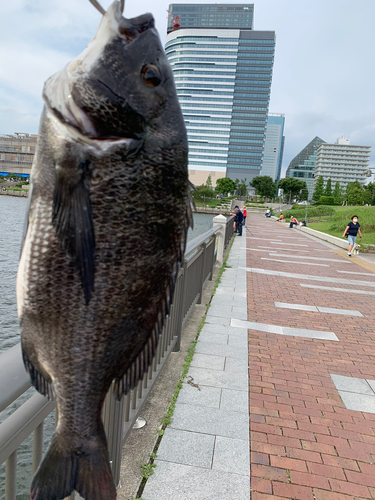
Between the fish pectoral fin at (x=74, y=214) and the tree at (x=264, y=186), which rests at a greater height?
the tree at (x=264, y=186)

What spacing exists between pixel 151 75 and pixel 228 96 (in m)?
135

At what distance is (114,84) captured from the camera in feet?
2.67

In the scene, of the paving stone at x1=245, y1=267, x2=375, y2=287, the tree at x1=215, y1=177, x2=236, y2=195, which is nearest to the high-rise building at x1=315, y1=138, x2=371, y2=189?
the tree at x1=215, y1=177, x2=236, y2=195

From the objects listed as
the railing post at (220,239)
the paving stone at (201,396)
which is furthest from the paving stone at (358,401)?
the railing post at (220,239)

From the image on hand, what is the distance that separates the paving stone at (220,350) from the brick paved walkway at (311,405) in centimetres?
16

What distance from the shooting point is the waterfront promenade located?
9.62 feet

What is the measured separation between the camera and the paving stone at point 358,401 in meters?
4.12

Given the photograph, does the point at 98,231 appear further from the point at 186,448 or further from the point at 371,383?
the point at 371,383

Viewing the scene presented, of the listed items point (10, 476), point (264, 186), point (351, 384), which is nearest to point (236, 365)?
point (351, 384)

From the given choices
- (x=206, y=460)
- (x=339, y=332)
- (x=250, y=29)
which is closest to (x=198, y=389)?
(x=206, y=460)

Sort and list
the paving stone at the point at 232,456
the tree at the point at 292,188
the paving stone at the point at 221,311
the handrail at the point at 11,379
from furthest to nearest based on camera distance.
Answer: the tree at the point at 292,188 < the paving stone at the point at 221,311 < the paving stone at the point at 232,456 < the handrail at the point at 11,379

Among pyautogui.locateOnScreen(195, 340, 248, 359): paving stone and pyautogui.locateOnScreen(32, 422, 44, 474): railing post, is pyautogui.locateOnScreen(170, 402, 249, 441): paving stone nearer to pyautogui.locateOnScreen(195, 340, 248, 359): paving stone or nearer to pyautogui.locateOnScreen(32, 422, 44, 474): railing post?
pyautogui.locateOnScreen(195, 340, 248, 359): paving stone

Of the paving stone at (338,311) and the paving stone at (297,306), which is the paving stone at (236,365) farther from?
the paving stone at (338,311)

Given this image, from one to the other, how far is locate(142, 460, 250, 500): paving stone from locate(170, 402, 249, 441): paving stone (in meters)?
0.51
